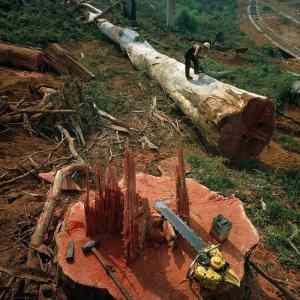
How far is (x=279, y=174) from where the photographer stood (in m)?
5.64

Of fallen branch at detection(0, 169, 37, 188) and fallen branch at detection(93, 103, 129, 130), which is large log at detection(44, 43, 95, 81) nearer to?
fallen branch at detection(93, 103, 129, 130)

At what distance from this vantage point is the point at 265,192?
16.2ft

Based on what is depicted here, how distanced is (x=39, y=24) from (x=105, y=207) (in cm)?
1003

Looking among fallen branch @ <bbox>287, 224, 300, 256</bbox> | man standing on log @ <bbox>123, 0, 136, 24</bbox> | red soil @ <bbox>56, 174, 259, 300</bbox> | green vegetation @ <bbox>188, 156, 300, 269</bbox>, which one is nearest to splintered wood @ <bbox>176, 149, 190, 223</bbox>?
red soil @ <bbox>56, 174, 259, 300</bbox>

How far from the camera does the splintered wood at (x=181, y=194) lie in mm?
2725

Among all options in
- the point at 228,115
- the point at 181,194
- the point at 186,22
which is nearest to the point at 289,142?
the point at 228,115

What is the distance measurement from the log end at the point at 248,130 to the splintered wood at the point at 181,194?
2.76 meters

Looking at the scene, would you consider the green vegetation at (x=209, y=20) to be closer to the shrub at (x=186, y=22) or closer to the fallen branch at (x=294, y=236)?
the shrub at (x=186, y=22)

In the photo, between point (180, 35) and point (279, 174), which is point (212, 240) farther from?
point (180, 35)

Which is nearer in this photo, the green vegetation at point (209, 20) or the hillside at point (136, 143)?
the hillside at point (136, 143)

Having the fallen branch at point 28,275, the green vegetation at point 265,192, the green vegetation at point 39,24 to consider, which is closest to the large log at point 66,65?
the green vegetation at point 39,24

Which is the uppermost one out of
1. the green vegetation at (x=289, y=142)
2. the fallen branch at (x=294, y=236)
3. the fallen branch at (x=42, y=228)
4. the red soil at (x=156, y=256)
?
the red soil at (x=156, y=256)

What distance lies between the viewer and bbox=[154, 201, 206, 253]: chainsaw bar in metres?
2.40

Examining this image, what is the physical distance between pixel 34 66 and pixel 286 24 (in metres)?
17.4
